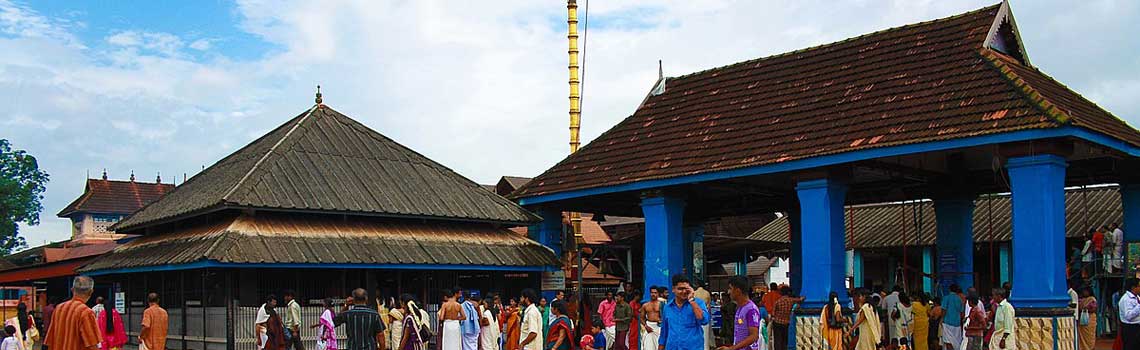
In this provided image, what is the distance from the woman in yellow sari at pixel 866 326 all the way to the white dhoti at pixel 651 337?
3319 mm

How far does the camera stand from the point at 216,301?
869 inches

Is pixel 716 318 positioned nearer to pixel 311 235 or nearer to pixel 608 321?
pixel 608 321

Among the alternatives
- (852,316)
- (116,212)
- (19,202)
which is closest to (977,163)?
(852,316)

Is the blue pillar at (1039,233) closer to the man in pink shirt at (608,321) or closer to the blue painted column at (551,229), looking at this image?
the man in pink shirt at (608,321)

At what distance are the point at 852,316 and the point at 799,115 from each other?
3663 mm

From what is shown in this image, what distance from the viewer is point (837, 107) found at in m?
20.4

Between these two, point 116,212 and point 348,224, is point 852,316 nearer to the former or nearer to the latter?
point 348,224

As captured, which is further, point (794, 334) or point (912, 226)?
point (912, 226)

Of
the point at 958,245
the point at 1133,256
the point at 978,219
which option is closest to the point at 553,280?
the point at 958,245

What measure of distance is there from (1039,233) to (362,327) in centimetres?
949

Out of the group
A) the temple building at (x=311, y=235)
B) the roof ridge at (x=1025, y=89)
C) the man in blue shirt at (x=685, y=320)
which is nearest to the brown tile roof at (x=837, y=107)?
the roof ridge at (x=1025, y=89)

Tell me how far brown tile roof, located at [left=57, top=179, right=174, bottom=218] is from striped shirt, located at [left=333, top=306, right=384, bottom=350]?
146ft

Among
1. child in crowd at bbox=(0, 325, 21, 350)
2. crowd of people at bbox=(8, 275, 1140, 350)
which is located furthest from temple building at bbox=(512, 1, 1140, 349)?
child in crowd at bbox=(0, 325, 21, 350)

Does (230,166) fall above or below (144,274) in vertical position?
above
